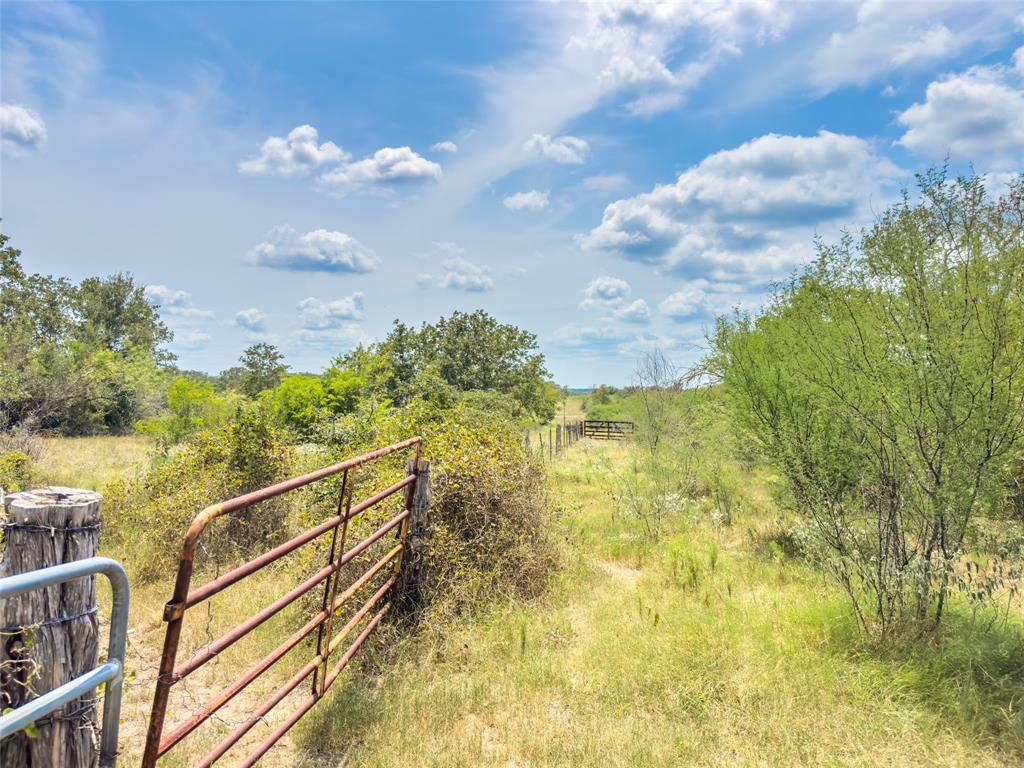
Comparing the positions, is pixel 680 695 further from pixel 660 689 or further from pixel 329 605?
pixel 329 605

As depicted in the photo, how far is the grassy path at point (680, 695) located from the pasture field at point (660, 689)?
0.04 feet

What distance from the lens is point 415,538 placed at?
466 cm

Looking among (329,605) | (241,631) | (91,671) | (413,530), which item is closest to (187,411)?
(413,530)

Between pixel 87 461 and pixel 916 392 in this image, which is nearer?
pixel 916 392

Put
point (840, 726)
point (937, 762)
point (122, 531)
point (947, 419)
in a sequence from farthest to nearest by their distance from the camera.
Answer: point (122, 531) → point (947, 419) → point (840, 726) → point (937, 762)

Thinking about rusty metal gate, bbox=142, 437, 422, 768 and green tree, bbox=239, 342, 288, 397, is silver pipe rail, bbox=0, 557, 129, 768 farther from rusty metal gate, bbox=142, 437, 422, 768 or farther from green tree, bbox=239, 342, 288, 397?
green tree, bbox=239, 342, 288, 397

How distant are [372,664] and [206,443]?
15.3 feet

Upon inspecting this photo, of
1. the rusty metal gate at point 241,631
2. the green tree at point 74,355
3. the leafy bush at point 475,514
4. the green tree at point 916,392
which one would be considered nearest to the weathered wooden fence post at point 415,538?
the leafy bush at point 475,514

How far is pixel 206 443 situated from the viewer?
7.53 metres

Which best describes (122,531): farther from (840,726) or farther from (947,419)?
(947,419)

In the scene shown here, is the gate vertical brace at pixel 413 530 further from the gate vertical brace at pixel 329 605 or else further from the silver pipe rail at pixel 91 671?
the silver pipe rail at pixel 91 671

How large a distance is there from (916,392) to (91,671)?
5.45 m

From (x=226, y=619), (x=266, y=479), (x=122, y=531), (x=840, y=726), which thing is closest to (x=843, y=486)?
(x=840, y=726)

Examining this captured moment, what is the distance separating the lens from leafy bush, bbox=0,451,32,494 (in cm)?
853
